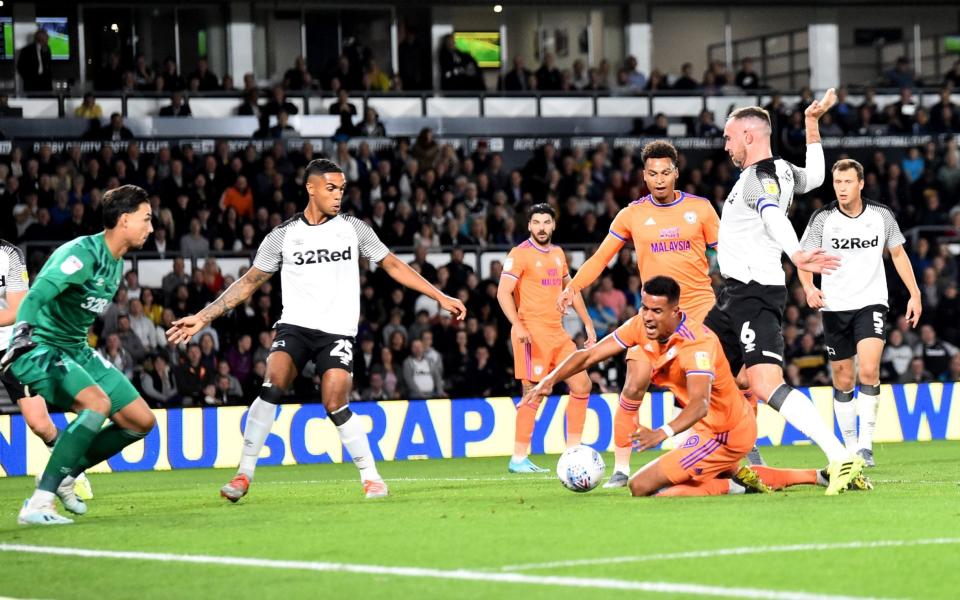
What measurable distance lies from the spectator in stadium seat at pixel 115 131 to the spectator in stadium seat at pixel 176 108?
7.75ft

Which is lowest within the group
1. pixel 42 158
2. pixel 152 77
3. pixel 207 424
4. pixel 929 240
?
pixel 207 424

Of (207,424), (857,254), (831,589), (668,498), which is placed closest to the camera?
(831,589)

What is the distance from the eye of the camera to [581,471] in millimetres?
10336

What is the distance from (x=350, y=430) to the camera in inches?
433

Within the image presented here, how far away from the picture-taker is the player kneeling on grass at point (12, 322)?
40.5 ft

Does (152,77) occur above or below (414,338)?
above

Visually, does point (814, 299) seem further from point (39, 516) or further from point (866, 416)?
point (39, 516)

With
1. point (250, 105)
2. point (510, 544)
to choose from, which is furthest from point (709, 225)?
point (250, 105)

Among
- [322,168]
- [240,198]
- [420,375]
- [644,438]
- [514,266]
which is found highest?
[240,198]

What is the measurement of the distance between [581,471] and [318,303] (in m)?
2.27

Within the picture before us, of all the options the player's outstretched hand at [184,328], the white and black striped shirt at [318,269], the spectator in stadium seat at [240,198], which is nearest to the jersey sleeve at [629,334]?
the white and black striped shirt at [318,269]

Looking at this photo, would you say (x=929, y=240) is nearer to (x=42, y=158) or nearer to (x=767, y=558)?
(x=42, y=158)

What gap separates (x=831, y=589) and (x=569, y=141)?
21617mm

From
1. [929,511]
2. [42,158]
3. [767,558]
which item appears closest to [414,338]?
[42,158]
